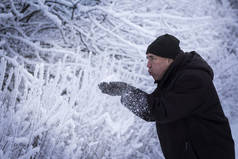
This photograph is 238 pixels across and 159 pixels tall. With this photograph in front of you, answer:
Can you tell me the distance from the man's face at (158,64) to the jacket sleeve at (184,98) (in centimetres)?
28

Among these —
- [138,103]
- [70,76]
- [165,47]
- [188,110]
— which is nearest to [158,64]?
[165,47]

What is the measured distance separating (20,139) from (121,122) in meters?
1.50

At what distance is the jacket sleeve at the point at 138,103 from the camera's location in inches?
85.4

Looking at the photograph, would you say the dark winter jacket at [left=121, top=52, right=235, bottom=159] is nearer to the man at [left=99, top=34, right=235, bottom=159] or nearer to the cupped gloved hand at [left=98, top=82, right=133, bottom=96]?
the man at [left=99, top=34, right=235, bottom=159]

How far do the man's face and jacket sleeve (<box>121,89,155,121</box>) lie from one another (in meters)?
0.24

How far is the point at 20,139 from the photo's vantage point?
196 centimetres

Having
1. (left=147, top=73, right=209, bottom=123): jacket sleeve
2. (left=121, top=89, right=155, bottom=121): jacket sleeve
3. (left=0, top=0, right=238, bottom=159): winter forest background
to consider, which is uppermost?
(left=147, top=73, right=209, bottom=123): jacket sleeve

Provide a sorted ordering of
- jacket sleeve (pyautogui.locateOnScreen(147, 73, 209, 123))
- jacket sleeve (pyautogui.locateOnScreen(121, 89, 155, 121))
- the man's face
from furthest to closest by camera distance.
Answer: the man's face → jacket sleeve (pyautogui.locateOnScreen(121, 89, 155, 121)) → jacket sleeve (pyautogui.locateOnScreen(147, 73, 209, 123))

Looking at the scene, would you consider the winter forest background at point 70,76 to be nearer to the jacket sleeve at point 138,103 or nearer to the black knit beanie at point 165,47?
the jacket sleeve at point 138,103

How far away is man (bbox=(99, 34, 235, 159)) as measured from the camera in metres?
2.01

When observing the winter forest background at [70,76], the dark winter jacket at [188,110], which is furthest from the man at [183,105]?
the winter forest background at [70,76]

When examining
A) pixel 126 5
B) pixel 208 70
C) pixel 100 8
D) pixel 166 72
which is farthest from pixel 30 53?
pixel 208 70

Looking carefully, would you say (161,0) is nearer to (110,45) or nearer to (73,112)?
(110,45)

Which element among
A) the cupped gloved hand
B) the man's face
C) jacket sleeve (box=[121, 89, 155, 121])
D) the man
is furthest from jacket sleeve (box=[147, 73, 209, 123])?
the cupped gloved hand
